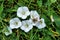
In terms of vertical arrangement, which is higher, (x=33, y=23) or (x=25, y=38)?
(x=33, y=23)

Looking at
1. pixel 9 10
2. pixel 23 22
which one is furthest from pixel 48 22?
pixel 9 10

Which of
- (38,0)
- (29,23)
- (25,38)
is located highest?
(38,0)

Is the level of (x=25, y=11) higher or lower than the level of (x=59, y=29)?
higher

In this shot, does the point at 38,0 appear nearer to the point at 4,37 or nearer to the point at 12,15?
the point at 12,15

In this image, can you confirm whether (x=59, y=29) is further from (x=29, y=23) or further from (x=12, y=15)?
(x=12, y=15)

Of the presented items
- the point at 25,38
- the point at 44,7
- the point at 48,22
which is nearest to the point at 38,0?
the point at 44,7
